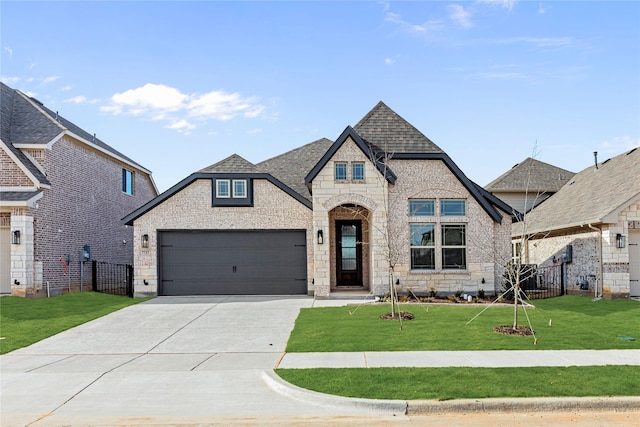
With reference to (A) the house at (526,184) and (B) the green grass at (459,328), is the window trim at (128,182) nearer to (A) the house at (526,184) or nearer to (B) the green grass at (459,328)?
(B) the green grass at (459,328)

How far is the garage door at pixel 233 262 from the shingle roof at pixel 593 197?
946 centimetres

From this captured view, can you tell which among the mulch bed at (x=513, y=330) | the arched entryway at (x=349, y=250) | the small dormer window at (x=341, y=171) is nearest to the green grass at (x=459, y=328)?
the mulch bed at (x=513, y=330)

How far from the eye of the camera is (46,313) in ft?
49.0

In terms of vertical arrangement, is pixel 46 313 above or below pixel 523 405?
below

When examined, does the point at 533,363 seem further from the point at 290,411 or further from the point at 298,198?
the point at 298,198

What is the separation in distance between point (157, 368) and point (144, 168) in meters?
22.3

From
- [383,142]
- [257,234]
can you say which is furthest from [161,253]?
[383,142]

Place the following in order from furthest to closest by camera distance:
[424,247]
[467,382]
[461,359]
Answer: [424,247]
[461,359]
[467,382]

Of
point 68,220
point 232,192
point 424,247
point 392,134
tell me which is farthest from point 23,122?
point 424,247

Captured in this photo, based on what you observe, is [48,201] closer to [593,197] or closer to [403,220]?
[403,220]

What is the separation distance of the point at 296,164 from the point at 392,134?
7.44 m

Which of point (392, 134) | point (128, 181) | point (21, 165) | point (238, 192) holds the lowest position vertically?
point (238, 192)

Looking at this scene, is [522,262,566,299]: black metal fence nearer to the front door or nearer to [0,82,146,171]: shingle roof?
the front door

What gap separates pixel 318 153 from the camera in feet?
84.8
